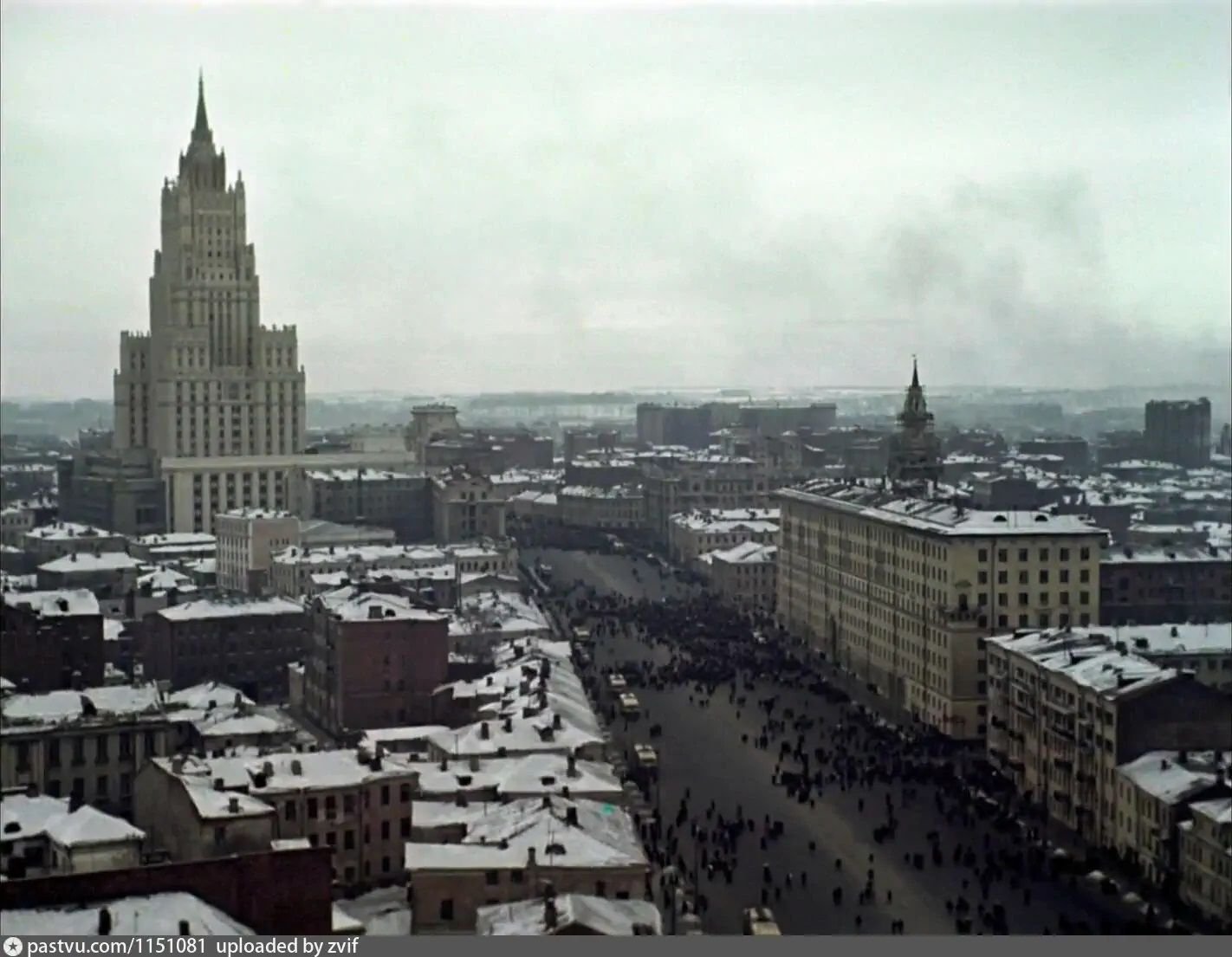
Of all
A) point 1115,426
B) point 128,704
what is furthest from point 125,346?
point 128,704

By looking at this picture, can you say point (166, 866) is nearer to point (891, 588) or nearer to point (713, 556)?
point (891, 588)

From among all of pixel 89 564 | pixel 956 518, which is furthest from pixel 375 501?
pixel 956 518

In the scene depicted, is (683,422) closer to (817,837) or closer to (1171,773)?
(817,837)

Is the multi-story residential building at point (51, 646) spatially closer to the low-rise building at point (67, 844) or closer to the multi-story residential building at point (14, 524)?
the low-rise building at point (67, 844)

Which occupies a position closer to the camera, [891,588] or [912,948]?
[912,948]

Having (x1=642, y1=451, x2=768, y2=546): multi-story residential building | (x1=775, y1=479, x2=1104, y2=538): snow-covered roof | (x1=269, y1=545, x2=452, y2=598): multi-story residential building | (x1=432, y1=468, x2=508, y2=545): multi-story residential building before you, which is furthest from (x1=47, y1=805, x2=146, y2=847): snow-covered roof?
(x1=642, y1=451, x2=768, y2=546): multi-story residential building

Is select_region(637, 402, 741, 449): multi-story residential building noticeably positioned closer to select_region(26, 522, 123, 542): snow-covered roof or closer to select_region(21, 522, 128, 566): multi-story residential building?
select_region(21, 522, 128, 566): multi-story residential building
